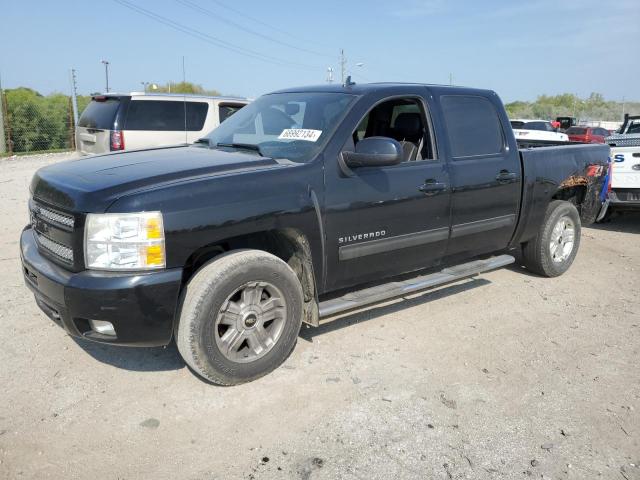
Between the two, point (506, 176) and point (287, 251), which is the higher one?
point (506, 176)

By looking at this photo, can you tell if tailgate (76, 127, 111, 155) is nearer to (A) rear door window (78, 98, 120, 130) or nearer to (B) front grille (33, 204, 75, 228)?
(A) rear door window (78, 98, 120, 130)

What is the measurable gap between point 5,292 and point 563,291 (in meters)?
5.31

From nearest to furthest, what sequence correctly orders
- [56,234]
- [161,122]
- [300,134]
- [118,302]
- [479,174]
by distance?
[118,302] → [56,234] → [300,134] → [479,174] → [161,122]

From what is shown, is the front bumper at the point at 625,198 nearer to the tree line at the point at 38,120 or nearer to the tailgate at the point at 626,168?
the tailgate at the point at 626,168

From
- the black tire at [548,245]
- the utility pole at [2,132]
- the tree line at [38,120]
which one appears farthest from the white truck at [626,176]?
the utility pole at [2,132]

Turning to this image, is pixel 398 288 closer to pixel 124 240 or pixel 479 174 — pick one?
pixel 479 174

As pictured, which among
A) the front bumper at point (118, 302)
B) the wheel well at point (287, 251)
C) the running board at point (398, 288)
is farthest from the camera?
the running board at point (398, 288)

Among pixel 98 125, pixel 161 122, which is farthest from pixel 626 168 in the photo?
pixel 98 125

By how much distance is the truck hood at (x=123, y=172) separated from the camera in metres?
3.02

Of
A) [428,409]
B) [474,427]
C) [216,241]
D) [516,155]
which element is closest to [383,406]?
[428,409]

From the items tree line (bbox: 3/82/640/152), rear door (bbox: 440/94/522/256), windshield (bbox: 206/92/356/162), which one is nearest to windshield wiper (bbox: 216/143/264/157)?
windshield (bbox: 206/92/356/162)

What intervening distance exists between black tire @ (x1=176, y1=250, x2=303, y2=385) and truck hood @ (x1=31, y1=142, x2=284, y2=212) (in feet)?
1.84

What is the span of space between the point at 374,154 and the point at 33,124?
1959 cm

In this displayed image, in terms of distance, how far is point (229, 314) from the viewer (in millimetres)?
3316
